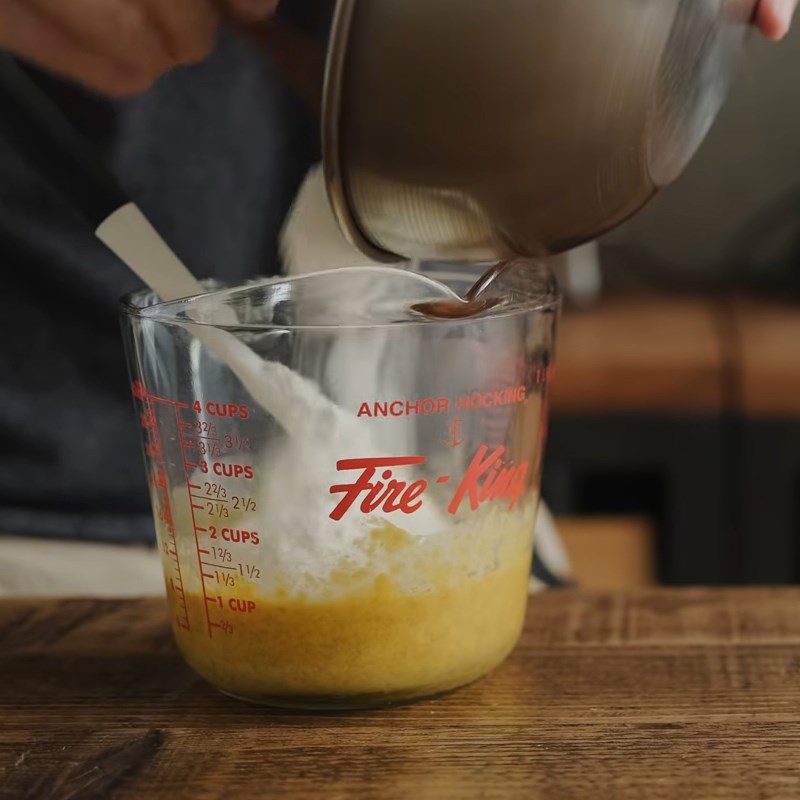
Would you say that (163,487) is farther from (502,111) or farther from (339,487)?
(502,111)

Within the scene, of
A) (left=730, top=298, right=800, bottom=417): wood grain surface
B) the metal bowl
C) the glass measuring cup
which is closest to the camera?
the metal bowl

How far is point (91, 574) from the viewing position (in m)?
0.96

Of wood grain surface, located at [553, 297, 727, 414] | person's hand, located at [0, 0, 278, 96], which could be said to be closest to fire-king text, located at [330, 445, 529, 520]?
person's hand, located at [0, 0, 278, 96]

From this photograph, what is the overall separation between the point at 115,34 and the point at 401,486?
321mm

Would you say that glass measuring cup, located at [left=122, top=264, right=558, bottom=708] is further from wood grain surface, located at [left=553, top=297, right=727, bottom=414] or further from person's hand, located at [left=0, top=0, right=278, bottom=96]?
wood grain surface, located at [left=553, top=297, right=727, bottom=414]

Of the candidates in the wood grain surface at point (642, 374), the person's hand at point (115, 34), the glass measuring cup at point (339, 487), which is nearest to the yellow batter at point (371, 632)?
the glass measuring cup at point (339, 487)

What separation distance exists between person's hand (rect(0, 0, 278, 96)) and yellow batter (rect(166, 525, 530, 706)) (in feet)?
0.93

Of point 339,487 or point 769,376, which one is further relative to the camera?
point 769,376

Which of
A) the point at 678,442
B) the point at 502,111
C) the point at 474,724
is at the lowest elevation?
the point at 678,442

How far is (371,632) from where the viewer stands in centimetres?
61

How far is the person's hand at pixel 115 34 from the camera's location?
62cm

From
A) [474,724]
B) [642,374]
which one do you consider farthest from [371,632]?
[642,374]

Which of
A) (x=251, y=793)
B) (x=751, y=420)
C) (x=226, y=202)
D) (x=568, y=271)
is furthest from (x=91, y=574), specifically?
(x=568, y=271)

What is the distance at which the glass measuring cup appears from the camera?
1.96 feet
